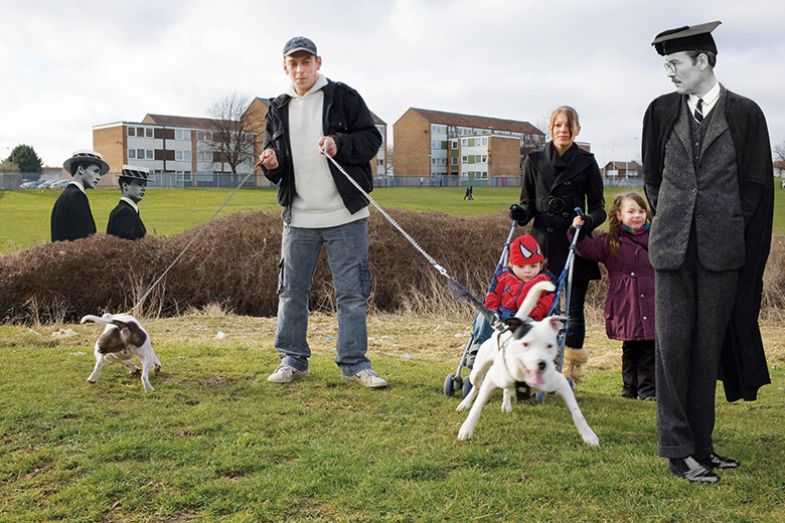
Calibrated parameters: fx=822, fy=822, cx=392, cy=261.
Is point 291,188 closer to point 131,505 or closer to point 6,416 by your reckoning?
point 6,416

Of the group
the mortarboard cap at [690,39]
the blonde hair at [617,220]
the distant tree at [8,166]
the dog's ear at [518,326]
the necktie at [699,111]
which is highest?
the distant tree at [8,166]

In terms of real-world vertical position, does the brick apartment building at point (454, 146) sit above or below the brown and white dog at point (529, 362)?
above

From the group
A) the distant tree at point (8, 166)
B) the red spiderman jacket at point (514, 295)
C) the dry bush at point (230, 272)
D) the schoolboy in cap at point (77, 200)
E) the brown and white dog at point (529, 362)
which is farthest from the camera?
the distant tree at point (8, 166)

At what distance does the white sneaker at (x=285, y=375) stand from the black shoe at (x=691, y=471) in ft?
9.60

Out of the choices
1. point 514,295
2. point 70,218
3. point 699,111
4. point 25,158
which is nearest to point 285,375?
point 514,295

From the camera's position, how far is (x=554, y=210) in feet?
20.4

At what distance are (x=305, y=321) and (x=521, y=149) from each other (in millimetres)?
93892

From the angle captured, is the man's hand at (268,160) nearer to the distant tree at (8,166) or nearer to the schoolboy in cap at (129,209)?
the schoolboy in cap at (129,209)

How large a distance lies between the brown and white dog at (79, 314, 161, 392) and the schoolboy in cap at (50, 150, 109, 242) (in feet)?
21.3

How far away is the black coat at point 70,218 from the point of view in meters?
11.8

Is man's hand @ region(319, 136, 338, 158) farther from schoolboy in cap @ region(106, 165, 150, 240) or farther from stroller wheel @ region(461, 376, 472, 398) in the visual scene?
schoolboy in cap @ region(106, 165, 150, 240)

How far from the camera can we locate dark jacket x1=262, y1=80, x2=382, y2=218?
5984 mm

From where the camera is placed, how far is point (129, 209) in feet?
39.5

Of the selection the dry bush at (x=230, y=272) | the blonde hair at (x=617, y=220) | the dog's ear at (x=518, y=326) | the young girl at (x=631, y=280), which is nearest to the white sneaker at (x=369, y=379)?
the dog's ear at (x=518, y=326)
